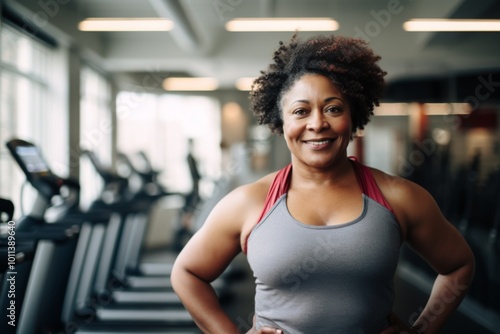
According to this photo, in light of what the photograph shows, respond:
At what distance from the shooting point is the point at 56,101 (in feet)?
20.7

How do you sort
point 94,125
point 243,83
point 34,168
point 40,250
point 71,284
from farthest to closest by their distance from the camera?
1. point 243,83
2. point 94,125
3. point 71,284
4. point 40,250
5. point 34,168

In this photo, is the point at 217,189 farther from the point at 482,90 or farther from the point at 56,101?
the point at 482,90

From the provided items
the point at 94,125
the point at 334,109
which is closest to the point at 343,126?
the point at 334,109

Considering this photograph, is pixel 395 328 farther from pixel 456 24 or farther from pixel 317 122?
pixel 456 24

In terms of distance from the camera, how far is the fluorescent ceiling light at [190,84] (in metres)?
9.73

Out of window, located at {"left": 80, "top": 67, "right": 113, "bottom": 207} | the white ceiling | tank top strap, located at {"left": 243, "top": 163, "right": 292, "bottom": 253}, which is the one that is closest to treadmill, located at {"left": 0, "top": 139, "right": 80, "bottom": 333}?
tank top strap, located at {"left": 243, "top": 163, "right": 292, "bottom": 253}

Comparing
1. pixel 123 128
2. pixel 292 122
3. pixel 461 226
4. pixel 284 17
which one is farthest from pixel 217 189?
pixel 292 122

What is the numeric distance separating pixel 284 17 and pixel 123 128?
4000mm

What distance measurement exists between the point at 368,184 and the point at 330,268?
23 centimetres

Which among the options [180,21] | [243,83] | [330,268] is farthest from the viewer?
[243,83]

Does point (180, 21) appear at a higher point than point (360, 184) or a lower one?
higher

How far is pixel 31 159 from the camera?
108 inches

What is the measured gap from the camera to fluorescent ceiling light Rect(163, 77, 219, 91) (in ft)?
31.9

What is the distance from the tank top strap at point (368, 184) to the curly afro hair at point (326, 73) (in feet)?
0.50
